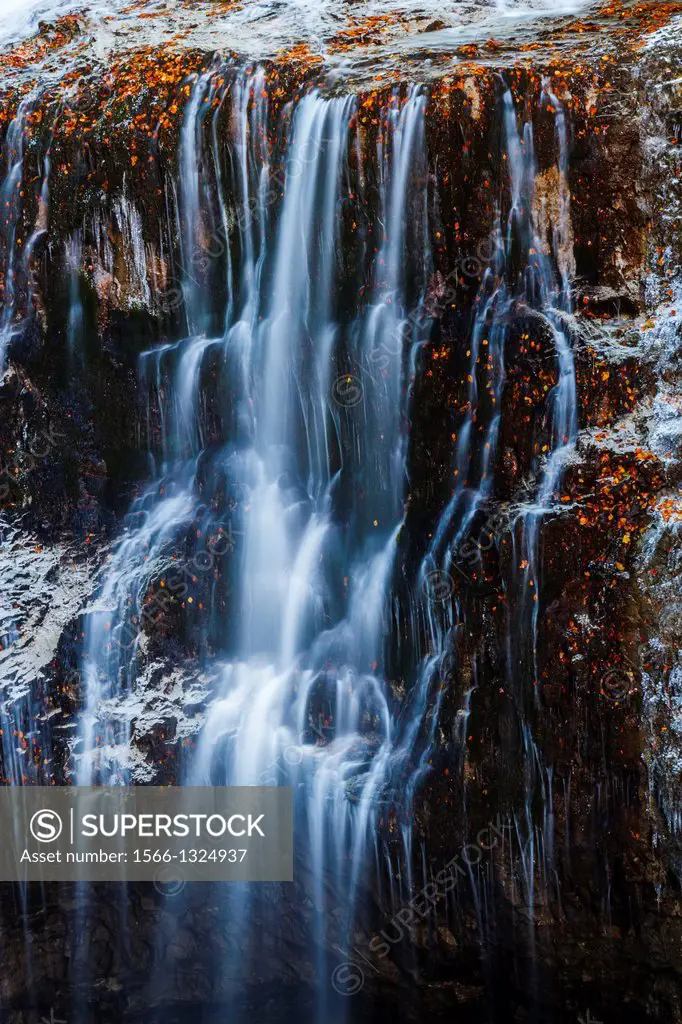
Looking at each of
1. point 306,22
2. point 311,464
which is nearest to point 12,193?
point 306,22

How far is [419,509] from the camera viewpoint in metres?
6.98

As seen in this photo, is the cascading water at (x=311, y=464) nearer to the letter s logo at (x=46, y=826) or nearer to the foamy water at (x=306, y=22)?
the letter s logo at (x=46, y=826)

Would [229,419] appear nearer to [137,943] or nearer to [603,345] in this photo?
[603,345]

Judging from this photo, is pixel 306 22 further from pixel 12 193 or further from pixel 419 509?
pixel 419 509

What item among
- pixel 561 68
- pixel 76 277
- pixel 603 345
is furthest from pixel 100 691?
pixel 561 68

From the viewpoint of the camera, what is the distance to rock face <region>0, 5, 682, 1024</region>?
20.9 ft

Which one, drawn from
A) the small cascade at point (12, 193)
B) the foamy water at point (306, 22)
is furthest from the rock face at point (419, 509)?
the foamy water at point (306, 22)

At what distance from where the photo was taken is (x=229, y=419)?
749 cm

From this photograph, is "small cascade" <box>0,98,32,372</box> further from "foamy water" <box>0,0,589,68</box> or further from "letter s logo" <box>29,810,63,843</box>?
"letter s logo" <box>29,810,63,843</box>

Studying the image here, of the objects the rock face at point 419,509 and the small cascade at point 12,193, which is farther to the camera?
the small cascade at point 12,193

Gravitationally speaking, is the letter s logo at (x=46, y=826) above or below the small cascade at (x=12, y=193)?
below

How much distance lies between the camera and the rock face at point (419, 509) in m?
6.37

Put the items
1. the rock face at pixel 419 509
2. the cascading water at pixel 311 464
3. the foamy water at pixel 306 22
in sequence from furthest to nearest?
the foamy water at pixel 306 22, the cascading water at pixel 311 464, the rock face at pixel 419 509

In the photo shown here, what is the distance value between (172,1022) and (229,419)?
438 centimetres
